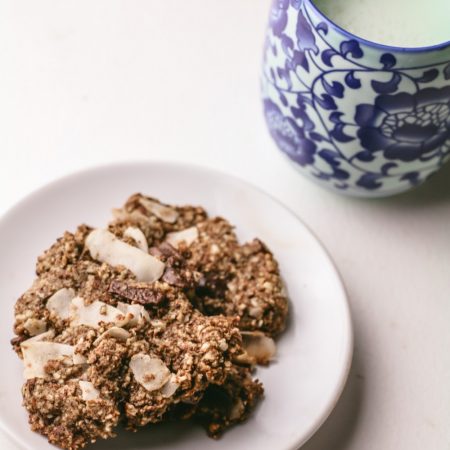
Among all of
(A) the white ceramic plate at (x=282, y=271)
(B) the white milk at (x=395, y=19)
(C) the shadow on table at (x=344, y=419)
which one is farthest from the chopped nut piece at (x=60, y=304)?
(B) the white milk at (x=395, y=19)

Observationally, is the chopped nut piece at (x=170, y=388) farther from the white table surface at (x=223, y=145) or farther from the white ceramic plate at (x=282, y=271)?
the white table surface at (x=223, y=145)

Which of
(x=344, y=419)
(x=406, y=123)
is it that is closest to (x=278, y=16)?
(x=406, y=123)

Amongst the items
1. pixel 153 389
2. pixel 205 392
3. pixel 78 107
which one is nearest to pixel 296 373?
pixel 205 392

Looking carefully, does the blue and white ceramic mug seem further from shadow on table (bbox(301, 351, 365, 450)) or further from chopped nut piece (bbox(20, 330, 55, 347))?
chopped nut piece (bbox(20, 330, 55, 347))

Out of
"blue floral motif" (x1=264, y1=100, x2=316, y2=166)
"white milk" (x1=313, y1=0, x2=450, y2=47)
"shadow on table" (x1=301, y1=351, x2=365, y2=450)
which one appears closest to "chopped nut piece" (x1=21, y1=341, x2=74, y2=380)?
"shadow on table" (x1=301, y1=351, x2=365, y2=450)

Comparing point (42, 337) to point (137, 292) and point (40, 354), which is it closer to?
point (40, 354)

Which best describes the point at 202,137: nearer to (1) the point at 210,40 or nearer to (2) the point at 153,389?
(1) the point at 210,40

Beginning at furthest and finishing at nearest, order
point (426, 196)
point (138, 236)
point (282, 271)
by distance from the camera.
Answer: point (426, 196), point (282, 271), point (138, 236)
